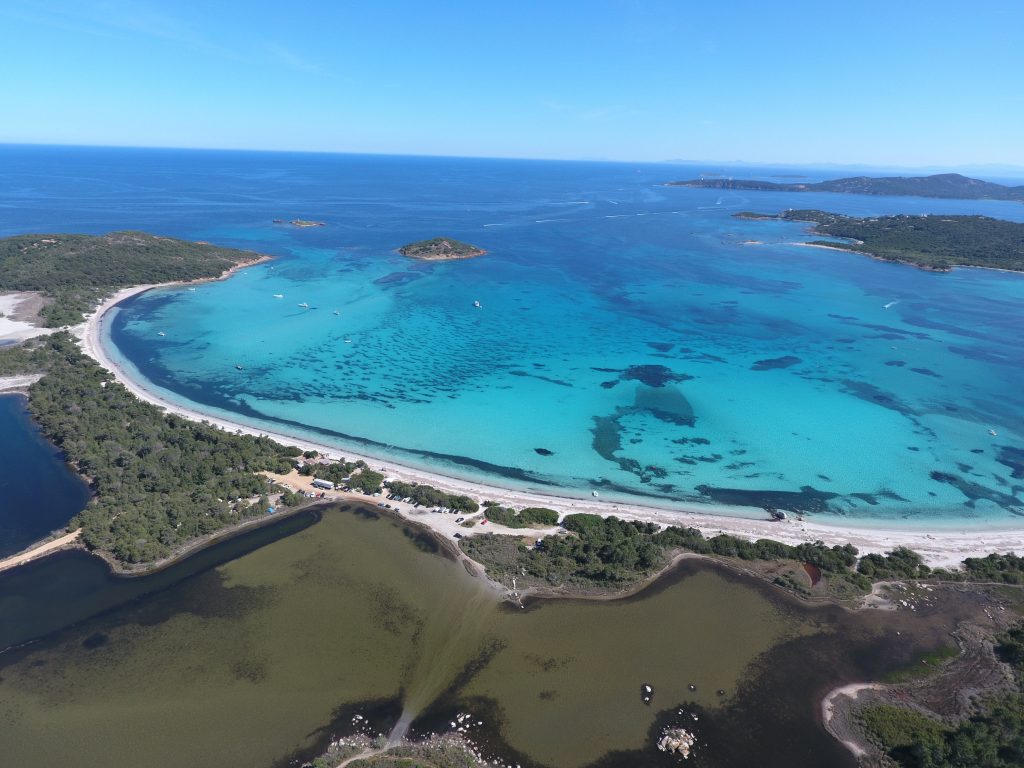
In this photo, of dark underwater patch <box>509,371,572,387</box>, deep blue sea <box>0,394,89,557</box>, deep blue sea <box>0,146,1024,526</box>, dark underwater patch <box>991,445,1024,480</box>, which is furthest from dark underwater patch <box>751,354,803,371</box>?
deep blue sea <box>0,394,89,557</box>

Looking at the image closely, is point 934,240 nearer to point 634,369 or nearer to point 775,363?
point 775,363

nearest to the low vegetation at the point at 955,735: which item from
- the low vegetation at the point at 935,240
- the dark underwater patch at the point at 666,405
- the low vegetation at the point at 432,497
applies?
the low vegetation at the point at 432,497

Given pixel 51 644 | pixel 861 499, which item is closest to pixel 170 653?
pixel 51 644

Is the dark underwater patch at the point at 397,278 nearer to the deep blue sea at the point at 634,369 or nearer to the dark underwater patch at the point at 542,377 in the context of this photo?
the deep blue sea at the point at 634,369

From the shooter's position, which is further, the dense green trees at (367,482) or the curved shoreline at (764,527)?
the dense green trees at (367,482)

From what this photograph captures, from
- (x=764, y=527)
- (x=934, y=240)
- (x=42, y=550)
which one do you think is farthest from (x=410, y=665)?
(x=934, y=240)

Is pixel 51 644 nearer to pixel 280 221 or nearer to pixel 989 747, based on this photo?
pixel 989 747
